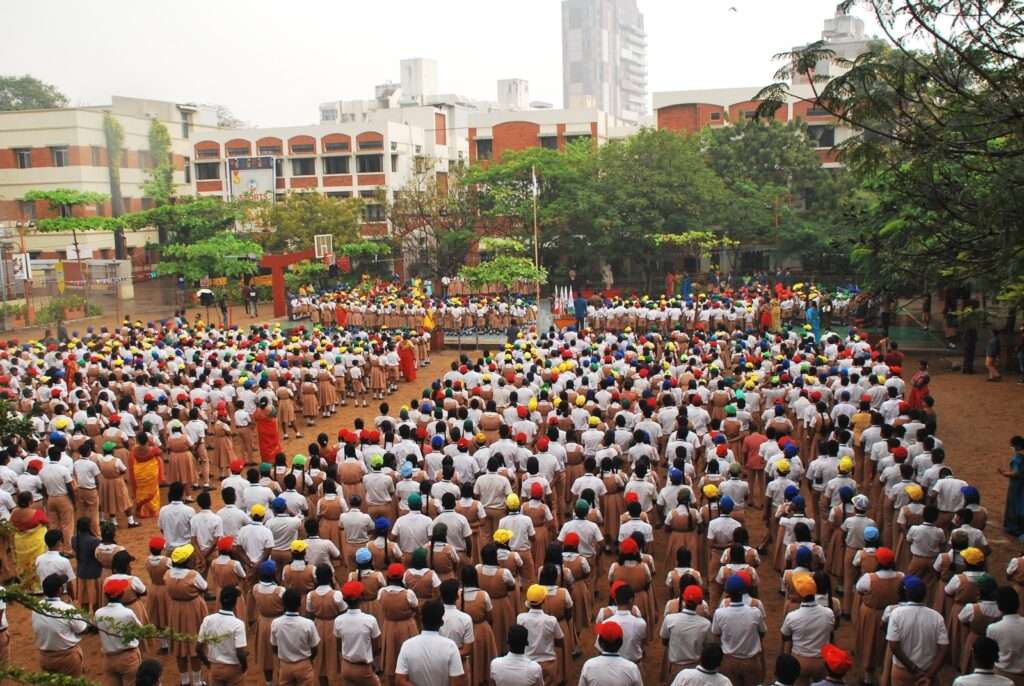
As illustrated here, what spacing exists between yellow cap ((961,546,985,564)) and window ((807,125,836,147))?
34.5 meters

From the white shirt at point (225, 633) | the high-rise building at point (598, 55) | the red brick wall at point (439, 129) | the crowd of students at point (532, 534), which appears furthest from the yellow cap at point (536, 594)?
the high-rise building at point (598, 55)

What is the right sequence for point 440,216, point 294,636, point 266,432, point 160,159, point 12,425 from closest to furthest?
point 12,425
point 294,636
point 266,432
point 440,216
point 160,159

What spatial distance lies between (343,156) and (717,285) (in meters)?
21.9

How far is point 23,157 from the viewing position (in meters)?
41.6

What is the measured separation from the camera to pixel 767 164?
35.5m

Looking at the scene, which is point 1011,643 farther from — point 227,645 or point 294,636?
point 227,645

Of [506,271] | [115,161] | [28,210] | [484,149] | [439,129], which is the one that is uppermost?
[439,129]

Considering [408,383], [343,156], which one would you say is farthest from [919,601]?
[343,156]

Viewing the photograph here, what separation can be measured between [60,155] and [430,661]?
41.6 meters

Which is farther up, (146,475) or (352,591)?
(352,591)

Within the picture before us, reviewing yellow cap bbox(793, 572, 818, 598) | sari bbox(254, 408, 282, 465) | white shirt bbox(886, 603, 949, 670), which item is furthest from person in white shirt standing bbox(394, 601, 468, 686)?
sari bbox(254, 408, 282, 465)

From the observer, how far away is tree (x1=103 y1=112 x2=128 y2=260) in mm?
43250

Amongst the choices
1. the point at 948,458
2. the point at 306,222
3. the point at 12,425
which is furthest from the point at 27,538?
the point at 306,222

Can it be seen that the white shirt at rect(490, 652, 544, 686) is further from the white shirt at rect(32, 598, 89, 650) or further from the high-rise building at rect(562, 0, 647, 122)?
the high-rise building at rect(562, 0, 647, 122)
